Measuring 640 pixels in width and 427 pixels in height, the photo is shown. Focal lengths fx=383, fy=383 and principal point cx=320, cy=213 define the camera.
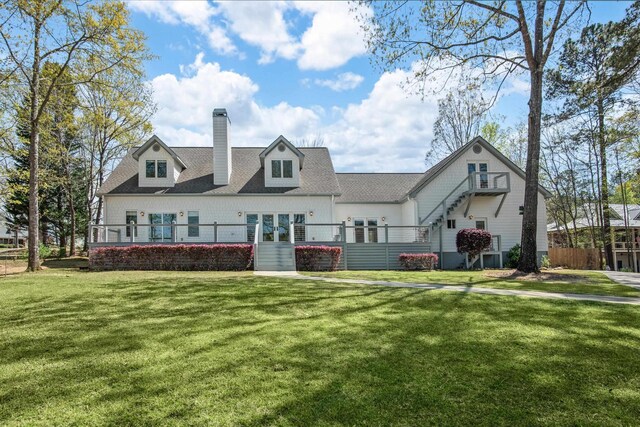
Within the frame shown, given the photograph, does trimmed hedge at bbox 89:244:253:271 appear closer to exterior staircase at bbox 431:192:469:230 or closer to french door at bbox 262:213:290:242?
french door at bbox 262:213:290:242

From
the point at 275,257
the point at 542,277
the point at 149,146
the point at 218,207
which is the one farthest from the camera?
the point at 149,146

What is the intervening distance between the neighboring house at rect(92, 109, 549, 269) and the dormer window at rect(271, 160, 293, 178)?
0.19ft

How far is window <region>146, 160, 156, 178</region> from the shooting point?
21031mm

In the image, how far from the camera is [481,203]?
21922 millimetres

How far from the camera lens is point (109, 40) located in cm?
1459

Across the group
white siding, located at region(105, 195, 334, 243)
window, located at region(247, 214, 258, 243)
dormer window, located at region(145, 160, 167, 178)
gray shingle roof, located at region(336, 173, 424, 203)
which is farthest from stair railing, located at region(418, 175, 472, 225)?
dormer window, located at region(145, 160, 167, 178)

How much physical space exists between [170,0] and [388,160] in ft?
102

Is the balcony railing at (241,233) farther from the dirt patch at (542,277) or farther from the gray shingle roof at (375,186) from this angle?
the dirt patch at (542,277)

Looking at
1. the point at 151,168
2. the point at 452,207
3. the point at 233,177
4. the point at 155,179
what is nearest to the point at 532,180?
the point at 452,207

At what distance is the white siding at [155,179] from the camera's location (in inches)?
825

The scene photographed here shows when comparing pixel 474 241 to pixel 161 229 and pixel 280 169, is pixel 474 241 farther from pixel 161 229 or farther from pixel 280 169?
pixel 161 229

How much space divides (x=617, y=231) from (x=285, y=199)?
98.6 feet

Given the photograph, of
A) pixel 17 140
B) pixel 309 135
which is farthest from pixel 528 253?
pixel 309 135

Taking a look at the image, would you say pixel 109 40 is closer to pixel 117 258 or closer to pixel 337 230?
pixel 117 258
